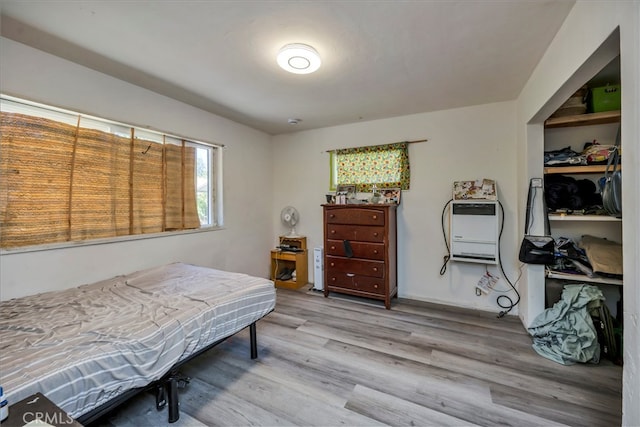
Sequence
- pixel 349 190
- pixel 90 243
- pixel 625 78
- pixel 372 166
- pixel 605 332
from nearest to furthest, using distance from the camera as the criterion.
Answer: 1. pixel 625 78
2. pixel 605 332
3. pixel 90 243
4. pixel 372 166
5. pixel 349 190

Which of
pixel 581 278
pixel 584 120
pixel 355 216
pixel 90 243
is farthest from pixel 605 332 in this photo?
pixel 90 243

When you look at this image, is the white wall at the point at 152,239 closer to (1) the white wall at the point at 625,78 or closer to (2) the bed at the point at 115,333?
(2) the bed at the point at 115,333

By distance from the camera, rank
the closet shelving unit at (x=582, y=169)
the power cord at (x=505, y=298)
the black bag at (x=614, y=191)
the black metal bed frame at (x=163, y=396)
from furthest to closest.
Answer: the power cord at (x=505, y=298)
the closet shelving unit at (x=582, y=169)
the black bag at (x=614, y=191)
the black metal bed frame at (x=163, y=396)

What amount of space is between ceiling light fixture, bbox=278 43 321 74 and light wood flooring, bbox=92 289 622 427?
2393 mm

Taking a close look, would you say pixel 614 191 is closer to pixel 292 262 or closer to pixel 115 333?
pixel 115 333

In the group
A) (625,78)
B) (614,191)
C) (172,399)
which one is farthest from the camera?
(172,399)

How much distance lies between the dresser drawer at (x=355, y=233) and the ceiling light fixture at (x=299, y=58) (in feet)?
6.16

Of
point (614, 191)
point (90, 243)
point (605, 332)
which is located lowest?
point (605, 332)

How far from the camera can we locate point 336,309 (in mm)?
3135

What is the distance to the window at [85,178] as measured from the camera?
72.6 inches

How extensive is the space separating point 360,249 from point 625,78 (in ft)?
8.34

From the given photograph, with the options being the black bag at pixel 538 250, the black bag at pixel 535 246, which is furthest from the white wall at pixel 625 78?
the black bag at pixel 538 250

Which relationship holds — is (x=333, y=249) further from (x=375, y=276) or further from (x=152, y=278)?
(x=152, y=278)

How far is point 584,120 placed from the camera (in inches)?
91.5
